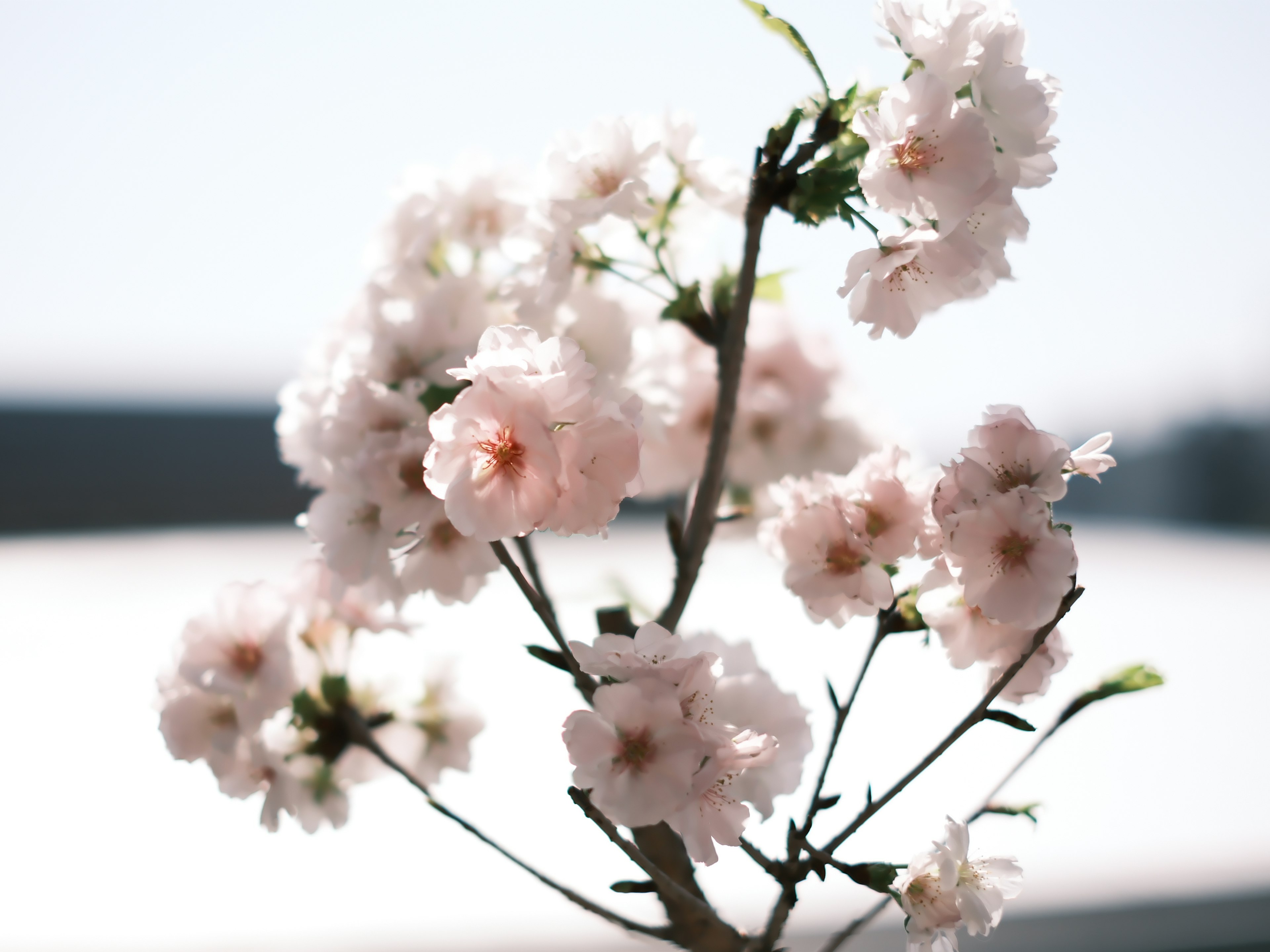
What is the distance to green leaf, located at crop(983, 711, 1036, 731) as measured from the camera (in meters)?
0.32

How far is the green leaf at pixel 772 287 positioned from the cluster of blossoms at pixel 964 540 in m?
0.13

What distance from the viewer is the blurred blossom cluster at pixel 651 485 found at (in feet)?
0.92

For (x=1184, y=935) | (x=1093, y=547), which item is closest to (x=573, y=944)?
(x=1184, y=935)

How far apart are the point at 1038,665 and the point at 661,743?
168mm

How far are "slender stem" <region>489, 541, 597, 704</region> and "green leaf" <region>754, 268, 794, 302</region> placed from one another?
0.23 metres

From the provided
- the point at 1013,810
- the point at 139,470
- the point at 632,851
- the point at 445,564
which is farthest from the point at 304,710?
the point at 139,470

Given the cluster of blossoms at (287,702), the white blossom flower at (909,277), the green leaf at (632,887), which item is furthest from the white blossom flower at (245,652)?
the white blossom flower at (909,277)

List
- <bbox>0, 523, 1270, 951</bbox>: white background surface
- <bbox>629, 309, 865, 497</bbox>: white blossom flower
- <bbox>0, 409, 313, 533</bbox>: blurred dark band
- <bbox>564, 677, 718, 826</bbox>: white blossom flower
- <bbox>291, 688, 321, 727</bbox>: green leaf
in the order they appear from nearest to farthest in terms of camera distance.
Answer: <bbox>564, 677, 718, 826</bbox>: white blossom flower, <bbox>291, 688, 321, 727</bbox>: green leaf, <bbox>629, 309, 865, 497</bbox>: white blossom flower, <bbox>0, 523, 1270, 951</bbox>: white background surface, <bbox>0, 409, 313, 533</bbox>: blurred dark band

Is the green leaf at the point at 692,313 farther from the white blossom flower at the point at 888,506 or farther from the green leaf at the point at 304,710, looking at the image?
the green leaf at the point at 304,710

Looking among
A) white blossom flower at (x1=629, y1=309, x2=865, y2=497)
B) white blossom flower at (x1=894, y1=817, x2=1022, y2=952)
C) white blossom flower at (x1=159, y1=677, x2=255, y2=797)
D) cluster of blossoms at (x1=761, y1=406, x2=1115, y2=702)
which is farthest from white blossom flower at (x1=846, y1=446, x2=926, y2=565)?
white blossom flower at (x1=159, y1=677, x2=255, y2=797)

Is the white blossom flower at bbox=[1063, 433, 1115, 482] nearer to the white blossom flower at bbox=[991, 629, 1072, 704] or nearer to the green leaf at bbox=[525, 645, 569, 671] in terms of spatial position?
the white blossom flower at bbox=[991, 629, 1072, 704]

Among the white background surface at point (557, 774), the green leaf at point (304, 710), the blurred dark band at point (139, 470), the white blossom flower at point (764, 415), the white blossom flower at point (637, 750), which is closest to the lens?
the white blossom flower at point (637, 750)

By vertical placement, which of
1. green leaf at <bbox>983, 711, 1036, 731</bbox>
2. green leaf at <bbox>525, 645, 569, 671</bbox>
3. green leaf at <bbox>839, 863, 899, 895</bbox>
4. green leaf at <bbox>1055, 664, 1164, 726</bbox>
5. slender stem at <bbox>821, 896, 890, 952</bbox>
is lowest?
slender stem at <bbox>821, 896, 890, 952</bbox>

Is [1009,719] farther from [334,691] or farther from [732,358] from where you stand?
[334,691]
